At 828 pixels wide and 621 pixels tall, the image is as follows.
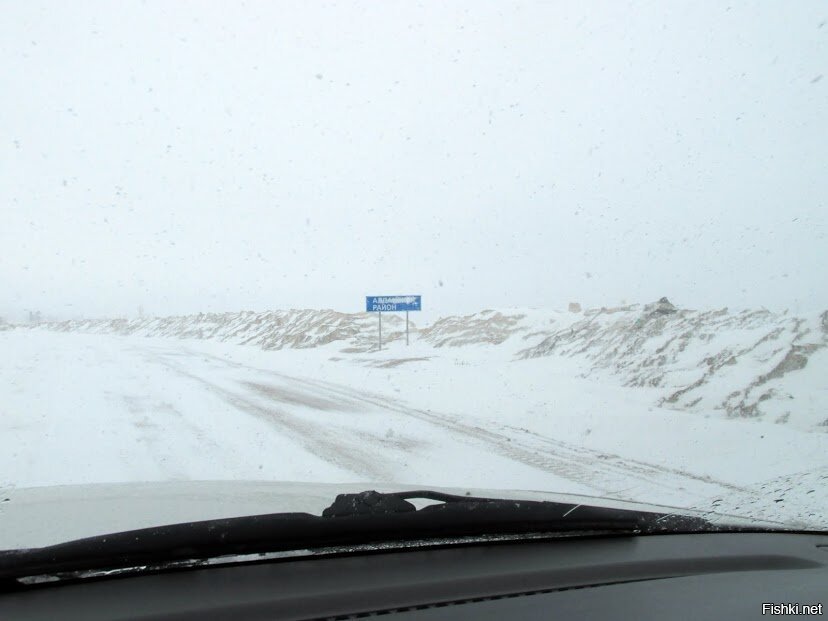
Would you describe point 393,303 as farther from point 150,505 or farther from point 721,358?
point 150,505

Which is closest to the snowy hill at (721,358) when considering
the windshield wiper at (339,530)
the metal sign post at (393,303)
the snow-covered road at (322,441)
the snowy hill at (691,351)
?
the snowy hill at (691,351)

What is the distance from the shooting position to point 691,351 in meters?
16.4

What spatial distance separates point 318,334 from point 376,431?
31.5 meters

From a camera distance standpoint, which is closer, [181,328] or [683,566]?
[683,566]

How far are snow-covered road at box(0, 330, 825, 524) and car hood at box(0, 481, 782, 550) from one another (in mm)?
2202

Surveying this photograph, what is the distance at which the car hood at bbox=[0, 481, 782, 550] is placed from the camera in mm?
2771

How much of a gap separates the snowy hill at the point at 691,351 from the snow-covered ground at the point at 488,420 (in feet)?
0.21

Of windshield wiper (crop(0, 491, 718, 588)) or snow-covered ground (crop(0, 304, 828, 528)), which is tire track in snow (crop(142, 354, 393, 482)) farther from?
windshield wiper (crop(0, 491, 718, 588))

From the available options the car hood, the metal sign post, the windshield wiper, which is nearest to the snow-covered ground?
the windshield wiper

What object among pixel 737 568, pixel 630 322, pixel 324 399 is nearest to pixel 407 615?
pixel 737 568

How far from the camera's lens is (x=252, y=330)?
2131 inches

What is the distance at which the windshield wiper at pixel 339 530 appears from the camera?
86.0 inches

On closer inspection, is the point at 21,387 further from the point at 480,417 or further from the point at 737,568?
the point at 737,568

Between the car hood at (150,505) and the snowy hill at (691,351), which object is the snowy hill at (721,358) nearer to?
the snowy hill at (691,351)
